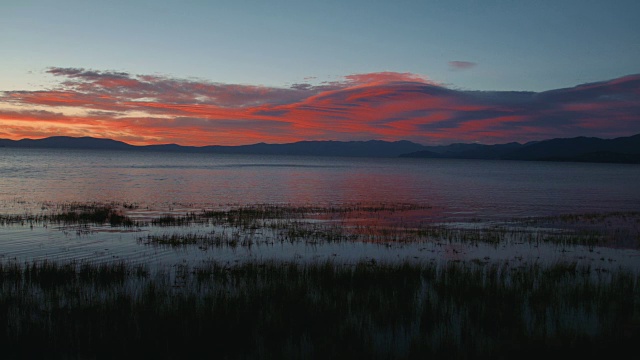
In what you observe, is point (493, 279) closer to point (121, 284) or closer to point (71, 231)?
point (121, 284)

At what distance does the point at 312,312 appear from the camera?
1198 cm

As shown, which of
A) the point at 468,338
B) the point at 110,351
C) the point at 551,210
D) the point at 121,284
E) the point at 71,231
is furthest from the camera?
the point at 551,210

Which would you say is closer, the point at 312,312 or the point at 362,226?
the point at 312,312

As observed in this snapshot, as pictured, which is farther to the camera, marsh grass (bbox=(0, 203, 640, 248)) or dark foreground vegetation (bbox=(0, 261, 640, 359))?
marsh grass (bbox=(0, 203, 640, 248))

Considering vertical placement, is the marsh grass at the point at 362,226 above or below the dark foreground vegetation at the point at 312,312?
below

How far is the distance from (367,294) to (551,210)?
39.7 m

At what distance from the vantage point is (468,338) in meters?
10.5

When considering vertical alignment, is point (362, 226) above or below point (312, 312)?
below

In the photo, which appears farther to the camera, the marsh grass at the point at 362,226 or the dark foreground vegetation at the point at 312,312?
the marsh grass at the point at 362,226

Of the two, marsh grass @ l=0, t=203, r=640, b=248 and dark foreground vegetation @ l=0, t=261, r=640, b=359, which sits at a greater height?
dark foreground vegetation @ l=0, t=261, r=640, b=359

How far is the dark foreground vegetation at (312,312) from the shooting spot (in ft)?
32.0

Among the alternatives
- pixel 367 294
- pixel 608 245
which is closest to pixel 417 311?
pixel 367 294

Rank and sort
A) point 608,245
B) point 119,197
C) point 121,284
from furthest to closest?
point 119,197
point 608,245
point 121,284

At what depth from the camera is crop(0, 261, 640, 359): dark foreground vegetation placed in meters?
9.77
